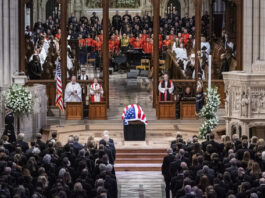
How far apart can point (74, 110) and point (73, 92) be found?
0.65 meters

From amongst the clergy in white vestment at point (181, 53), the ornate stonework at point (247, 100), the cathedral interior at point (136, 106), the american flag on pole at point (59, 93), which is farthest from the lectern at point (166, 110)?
the ornate stonework at point (247, 100)

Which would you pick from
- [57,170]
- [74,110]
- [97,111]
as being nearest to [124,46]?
[97,111]

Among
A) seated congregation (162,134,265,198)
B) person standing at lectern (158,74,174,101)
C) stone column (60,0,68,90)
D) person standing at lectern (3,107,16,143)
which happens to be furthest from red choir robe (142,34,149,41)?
seated congregation (162,134,265,198)

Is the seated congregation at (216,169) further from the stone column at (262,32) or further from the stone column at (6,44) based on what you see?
the stone column at (6,44)

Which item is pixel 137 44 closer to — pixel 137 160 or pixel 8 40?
pixel 8 40

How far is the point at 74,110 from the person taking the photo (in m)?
36.0

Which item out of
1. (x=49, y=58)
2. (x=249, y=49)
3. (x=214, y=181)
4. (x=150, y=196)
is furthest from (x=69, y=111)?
(x=214, y=181)

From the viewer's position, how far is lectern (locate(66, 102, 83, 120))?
3603 centimetres

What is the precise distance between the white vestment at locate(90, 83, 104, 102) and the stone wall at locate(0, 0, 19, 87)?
10.4ft

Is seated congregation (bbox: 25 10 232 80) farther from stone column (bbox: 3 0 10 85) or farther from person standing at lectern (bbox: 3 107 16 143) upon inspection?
person standing at lectern (bbox: 3 107 16 143)

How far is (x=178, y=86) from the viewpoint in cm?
3731

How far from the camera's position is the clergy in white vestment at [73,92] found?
36.0 m

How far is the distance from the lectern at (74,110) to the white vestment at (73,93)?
0.86 feet

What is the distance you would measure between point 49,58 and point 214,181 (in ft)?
58.3
